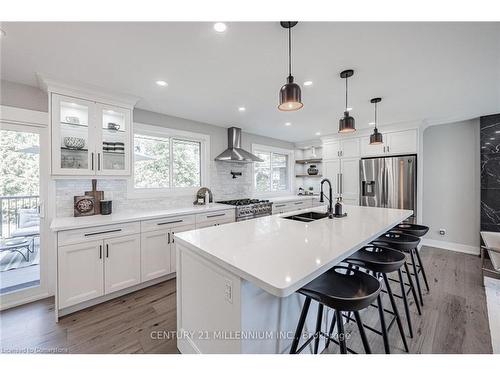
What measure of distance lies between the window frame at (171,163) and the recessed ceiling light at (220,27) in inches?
77.5

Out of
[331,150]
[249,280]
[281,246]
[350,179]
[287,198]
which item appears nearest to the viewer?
[249,280]

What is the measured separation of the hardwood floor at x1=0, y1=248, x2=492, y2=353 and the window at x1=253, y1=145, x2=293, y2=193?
10.6 feet

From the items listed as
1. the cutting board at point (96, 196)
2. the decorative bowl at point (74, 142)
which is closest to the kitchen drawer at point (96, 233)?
the cutting board at point (96, 196)

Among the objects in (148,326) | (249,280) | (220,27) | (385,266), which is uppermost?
(220,27)

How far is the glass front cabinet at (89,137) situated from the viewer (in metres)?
2.32

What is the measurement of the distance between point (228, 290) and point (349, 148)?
4396 mm

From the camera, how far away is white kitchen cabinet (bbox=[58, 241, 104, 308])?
208cm

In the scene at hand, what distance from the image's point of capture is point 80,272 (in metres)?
2.19

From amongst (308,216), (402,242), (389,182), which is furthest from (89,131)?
(389,182)

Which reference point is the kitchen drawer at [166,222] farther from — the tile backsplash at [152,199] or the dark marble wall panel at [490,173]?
the dark marble wall panel at [490,173]

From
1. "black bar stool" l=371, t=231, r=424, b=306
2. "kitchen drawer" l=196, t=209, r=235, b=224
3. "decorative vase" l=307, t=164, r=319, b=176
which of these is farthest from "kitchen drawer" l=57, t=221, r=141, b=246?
"decorative vase" l=307, t=164, r=319, b=176

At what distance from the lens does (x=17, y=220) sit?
2.39m

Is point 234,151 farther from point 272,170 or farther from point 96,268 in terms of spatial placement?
point 96,268

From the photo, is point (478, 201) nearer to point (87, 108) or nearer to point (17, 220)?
point (87, 108)
